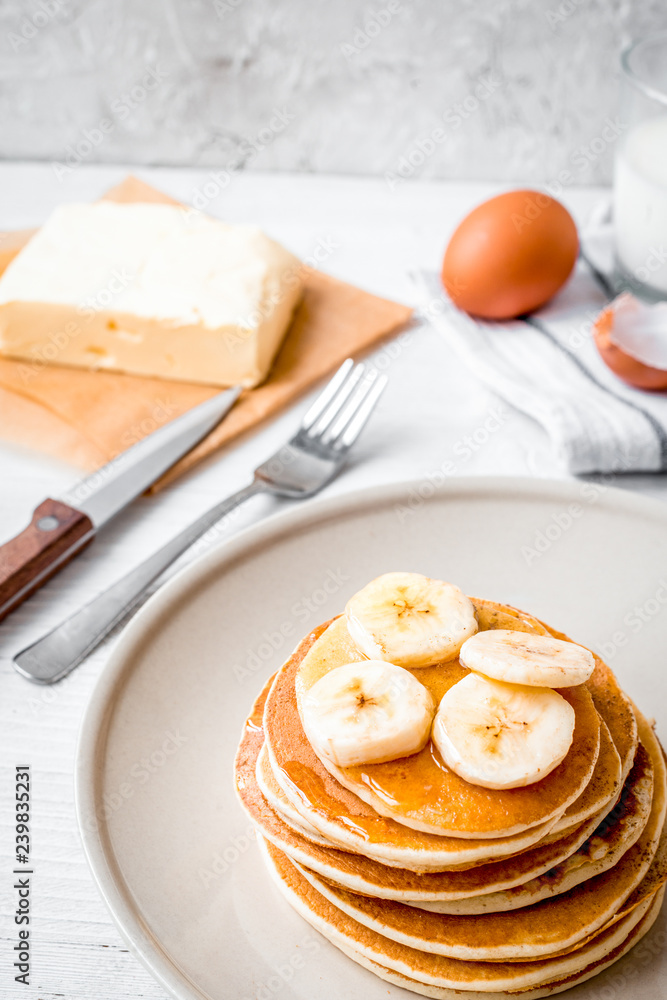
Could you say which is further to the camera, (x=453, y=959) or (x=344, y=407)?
(x=344, y=407)

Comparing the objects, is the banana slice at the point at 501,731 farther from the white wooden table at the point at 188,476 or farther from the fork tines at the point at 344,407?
the fork tines at the point at 344,407

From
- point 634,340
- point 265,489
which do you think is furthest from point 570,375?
point 265,489

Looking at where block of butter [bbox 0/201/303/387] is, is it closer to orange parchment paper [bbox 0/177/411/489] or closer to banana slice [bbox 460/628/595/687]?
orange parchment paper [bbox 0/177/411/489]

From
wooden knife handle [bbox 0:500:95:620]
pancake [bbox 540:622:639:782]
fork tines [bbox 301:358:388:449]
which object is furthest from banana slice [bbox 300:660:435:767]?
fork tines [bbox 301:358:388:449]

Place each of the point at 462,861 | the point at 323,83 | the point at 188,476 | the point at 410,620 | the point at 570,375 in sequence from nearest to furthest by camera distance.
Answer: the point at 462,861, the point at 410,620, the point at 188,476, the point at 570,375, the point at 323,83

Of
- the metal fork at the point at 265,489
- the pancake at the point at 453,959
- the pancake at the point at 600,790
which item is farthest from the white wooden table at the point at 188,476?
the pancake at the point at 600,790

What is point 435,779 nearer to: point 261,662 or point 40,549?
point 261,662
